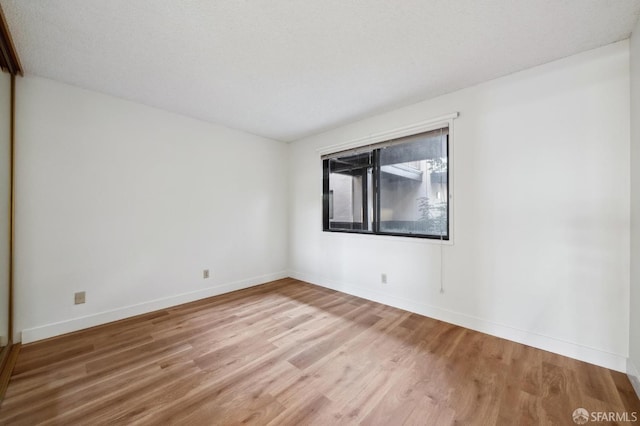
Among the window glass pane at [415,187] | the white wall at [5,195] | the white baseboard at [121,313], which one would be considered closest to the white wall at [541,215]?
the window glass pane at [415,187]

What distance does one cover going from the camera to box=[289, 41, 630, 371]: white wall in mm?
1864

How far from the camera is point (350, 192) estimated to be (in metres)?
3.78

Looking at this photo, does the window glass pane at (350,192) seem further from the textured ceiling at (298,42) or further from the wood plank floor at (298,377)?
the wood plank floor at (298,377)

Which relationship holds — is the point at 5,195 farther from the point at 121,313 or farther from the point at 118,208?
the point at 121,313

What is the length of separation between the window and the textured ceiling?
60 centimetres

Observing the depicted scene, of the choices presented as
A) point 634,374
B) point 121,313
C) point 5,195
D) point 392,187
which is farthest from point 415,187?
point 5,195

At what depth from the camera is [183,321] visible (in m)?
2.67

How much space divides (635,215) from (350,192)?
2.69m

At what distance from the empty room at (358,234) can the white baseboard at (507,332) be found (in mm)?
17

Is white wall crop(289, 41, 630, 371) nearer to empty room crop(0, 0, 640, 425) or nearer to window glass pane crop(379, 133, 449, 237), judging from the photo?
empty room crop(0, 0, 640, 425)

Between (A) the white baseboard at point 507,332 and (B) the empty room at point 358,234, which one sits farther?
(A) the white baseboard at point 507,332

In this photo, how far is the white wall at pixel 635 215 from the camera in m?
1.64

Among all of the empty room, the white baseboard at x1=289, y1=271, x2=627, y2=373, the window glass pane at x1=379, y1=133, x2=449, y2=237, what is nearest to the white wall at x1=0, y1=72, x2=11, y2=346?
the empty room

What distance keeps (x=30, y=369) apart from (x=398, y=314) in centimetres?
318
